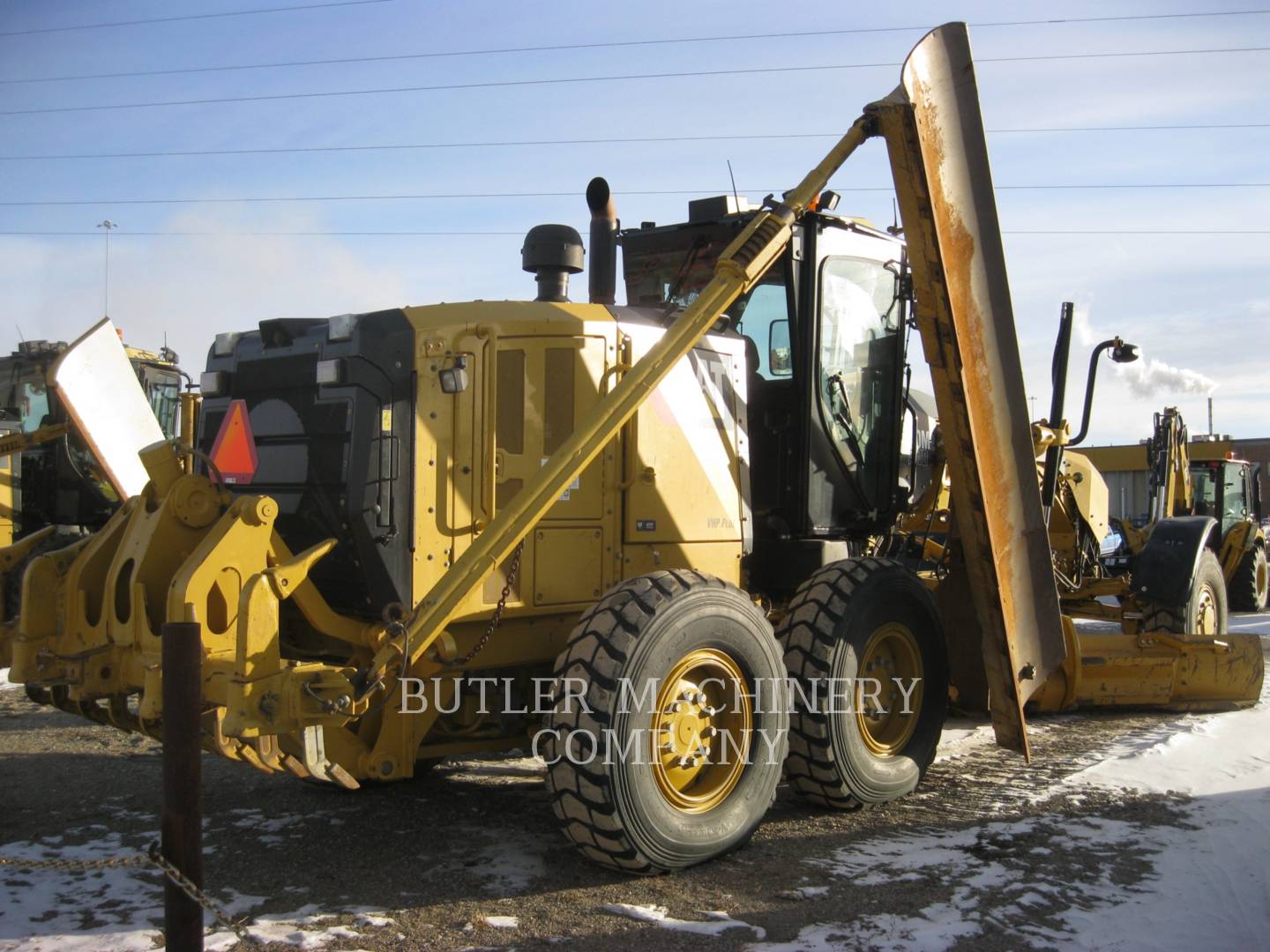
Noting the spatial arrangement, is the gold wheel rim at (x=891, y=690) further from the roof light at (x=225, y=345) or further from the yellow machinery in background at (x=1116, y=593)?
the roof light at (x=225, y=345)

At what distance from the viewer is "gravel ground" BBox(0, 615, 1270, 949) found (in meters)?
4.03

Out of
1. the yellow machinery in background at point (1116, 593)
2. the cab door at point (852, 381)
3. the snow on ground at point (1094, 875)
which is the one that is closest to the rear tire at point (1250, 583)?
the yellow machinery in background at point (1116, 593)

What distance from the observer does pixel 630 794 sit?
426 centimetres

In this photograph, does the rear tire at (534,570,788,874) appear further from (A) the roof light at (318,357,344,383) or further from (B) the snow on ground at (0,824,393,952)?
(A) the roof light at (318,357,344,383)

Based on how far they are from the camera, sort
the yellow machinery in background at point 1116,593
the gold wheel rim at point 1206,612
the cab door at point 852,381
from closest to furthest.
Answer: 1. the cab door at point 852,381
2. the yellow machinery in background at point 1116,593
3. the gold wheel rim at point 1206,612

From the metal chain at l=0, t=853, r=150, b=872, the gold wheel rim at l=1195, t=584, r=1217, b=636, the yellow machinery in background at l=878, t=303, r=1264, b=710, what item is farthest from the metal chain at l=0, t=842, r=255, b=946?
the gold wheel rim at l=1195, t=584, r=1217, b=636

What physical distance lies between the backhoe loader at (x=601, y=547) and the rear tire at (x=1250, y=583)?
1267 cm

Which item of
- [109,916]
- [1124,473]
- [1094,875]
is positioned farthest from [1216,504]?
[1124,473]

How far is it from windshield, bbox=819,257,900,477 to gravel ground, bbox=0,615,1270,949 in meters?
2.00

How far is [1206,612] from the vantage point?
31.1 ft

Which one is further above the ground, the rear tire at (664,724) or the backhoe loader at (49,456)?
the backhoe loader at (49,456)

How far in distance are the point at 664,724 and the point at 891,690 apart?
184 cm

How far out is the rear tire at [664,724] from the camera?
13.9 feet

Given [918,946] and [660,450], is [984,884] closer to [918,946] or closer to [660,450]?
[918,946]
